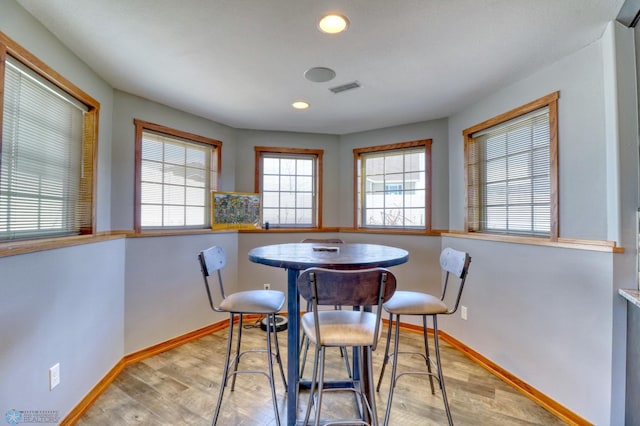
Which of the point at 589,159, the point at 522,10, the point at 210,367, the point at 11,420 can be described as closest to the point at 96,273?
the point at 11,420

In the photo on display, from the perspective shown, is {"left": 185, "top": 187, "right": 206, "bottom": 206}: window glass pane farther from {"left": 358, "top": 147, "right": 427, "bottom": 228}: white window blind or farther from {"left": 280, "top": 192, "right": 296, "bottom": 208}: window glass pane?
{"left": 358, "top": 147, "right": 427, "bottom": 228}: white window blind

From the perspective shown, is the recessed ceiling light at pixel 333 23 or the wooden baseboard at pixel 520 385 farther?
the wooden baseboard at pixel 520 385

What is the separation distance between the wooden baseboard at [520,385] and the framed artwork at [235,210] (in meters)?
2.35

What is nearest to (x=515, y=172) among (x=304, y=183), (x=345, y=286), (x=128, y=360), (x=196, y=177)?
(x=345, y=286)

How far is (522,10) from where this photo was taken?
1.52m

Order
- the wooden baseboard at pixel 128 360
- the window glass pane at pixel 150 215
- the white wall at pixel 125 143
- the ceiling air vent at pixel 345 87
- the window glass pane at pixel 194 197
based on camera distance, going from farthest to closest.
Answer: the window glass pane at pixel 194 197 → the window glass pane at pixel 150 215 → the white wall at pixel 125 143 → the ceiling air vent at pixel 345 87 → the wooden baseboard at pixel 128 360

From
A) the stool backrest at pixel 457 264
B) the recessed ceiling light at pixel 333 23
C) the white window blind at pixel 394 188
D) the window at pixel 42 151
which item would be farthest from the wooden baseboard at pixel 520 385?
the window at pixel 42 151

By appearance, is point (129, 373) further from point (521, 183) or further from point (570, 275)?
point (521, 183)

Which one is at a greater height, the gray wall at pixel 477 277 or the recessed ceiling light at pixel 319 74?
the recessed ceiling light at pixel 319 74

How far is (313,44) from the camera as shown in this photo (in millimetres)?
1816

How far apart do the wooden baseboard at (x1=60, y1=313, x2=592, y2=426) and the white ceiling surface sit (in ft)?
7.46

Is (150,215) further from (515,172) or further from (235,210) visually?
(515,172)

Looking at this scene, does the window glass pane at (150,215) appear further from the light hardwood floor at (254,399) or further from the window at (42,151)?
the light hardwood floor at (254,399)

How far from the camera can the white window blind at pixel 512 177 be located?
221 centimetres
